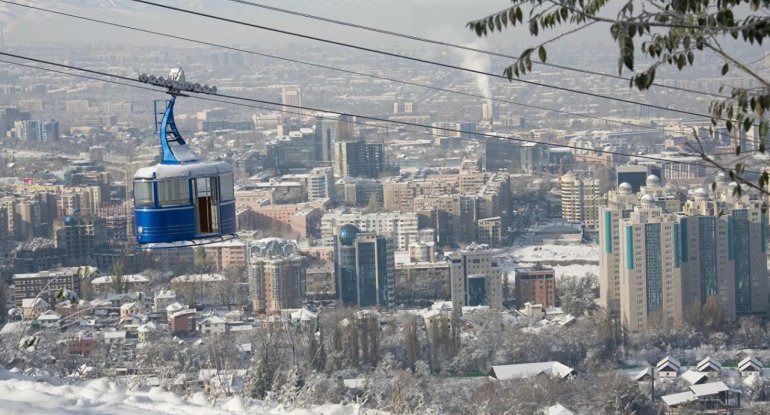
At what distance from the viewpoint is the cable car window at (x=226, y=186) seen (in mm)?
4707

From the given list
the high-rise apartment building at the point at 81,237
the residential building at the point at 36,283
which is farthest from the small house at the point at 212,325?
the high-rise apartment building at the point at 81,237

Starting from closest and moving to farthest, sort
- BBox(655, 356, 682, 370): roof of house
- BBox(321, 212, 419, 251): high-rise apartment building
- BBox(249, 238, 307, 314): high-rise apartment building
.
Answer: BBox(655, 356, 682, 370): roof of house → BBox(249, 238, 307, 314): high-rise apartment building → BBox(321, 212, 419, 251): high-rise apartment building

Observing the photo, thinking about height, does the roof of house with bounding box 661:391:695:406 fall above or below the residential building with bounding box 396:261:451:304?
below

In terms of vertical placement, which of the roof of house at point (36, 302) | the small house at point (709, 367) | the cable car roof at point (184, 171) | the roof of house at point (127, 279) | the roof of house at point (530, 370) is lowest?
the small house at point (709, 367)

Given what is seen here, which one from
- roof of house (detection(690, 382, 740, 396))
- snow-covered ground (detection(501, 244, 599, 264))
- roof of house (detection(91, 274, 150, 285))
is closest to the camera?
roof of house (detection(690, 382, 740, 396))

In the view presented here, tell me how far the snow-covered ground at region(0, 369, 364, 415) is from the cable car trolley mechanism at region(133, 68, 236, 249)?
1.00 m

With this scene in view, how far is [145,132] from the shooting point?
32500 mm

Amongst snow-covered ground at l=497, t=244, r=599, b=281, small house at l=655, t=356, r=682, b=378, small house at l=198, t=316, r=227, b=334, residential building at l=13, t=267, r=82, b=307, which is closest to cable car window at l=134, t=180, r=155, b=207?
small house at l=655, t=356, r=682, b=378

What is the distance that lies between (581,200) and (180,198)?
21.0 metres

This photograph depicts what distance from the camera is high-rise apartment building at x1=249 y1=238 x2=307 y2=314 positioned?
58.5 ft

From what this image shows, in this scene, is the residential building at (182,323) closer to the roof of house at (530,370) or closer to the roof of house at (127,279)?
the roof of house at (127,279)

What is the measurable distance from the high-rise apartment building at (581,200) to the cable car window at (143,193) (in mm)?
19700

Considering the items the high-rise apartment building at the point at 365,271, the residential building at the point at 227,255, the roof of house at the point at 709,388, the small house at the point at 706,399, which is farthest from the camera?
the residential building at the point at 227,255

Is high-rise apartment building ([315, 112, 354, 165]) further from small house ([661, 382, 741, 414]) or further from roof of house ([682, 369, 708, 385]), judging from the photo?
small house ([661, 382, 741, 414])
